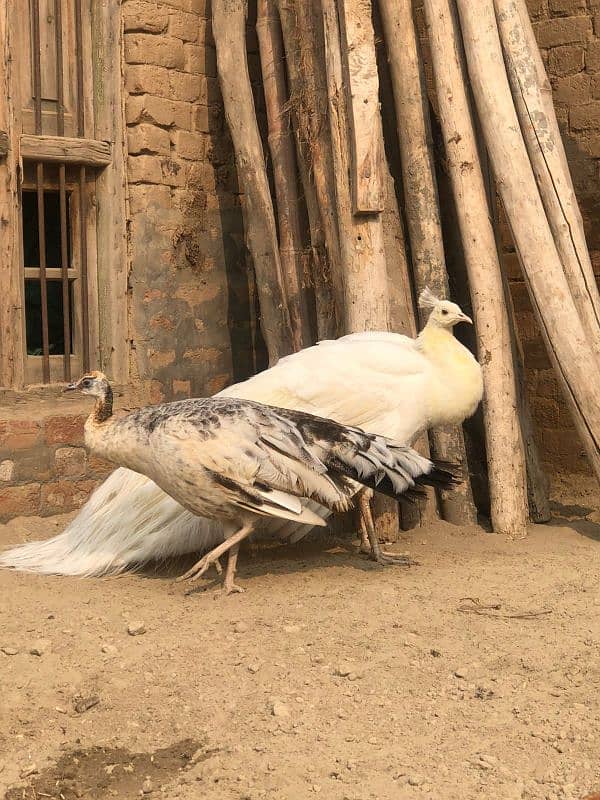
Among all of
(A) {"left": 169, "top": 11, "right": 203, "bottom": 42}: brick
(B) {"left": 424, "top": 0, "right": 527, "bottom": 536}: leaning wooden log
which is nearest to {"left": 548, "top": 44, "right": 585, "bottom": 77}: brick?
(B) {"left": 424, "top": 0, "right": 527, "bottom": 536}: leaning wooden log

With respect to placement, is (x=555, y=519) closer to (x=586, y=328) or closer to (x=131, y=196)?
(x=586, y=328)

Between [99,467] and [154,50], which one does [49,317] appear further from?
[154,50]

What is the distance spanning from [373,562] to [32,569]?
1793mm

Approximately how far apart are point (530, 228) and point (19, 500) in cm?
351

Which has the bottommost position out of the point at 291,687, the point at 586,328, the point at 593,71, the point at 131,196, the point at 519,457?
the point at 291,687

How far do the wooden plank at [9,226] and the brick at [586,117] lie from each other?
12.2ft

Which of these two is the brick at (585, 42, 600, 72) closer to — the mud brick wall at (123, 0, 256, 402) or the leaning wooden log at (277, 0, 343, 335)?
the leaning wooden log at (277, 0, 343, 335)

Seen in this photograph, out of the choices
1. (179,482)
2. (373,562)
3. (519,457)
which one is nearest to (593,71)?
(519,457)

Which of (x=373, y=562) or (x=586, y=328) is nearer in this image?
(x=373, y=562)

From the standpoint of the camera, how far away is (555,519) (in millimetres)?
6660

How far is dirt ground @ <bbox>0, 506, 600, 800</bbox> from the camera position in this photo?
317 centimetres

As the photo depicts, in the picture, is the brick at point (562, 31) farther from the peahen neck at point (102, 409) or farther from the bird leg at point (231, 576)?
the bird leg at point (231, 576)

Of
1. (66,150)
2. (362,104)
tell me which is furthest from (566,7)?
(66,150)

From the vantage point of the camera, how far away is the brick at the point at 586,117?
7043 mm
